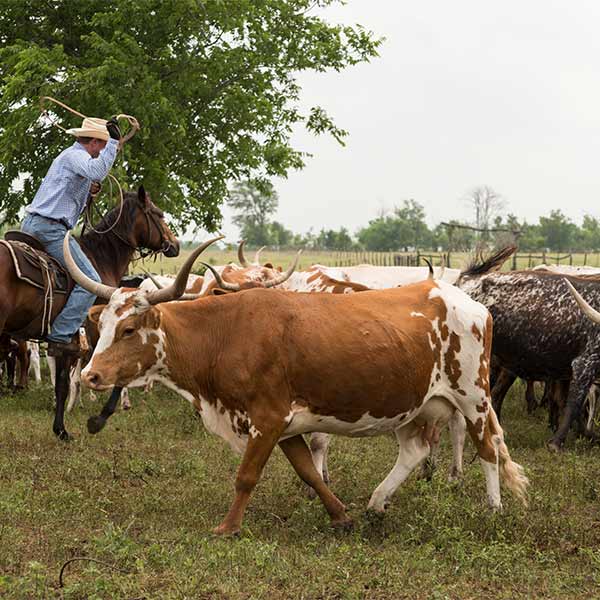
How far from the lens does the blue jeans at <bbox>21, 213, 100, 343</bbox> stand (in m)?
8.98

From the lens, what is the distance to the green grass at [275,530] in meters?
5.36

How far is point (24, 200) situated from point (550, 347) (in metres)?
13.1

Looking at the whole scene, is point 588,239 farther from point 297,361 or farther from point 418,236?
point 297,361

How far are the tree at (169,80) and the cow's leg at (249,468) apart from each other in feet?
38.8

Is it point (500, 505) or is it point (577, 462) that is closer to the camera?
point (500, 505)

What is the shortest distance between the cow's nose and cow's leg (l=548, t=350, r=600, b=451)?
5012 mm

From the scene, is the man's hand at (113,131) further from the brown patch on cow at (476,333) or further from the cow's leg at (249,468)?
the brown patch on cow at (476,333)

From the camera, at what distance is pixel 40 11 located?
67.2 feet

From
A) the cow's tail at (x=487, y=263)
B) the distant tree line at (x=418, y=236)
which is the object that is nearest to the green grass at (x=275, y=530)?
the cow's tail at (x=487, y=263)

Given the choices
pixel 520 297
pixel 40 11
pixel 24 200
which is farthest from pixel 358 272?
pixel 40 11

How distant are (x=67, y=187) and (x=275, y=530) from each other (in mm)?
4012

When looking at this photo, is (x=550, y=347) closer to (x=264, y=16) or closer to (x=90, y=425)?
(x=90, y=425)

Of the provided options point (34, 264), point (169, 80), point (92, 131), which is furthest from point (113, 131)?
point (169, 80)

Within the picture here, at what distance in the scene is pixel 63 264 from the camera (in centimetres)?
912
